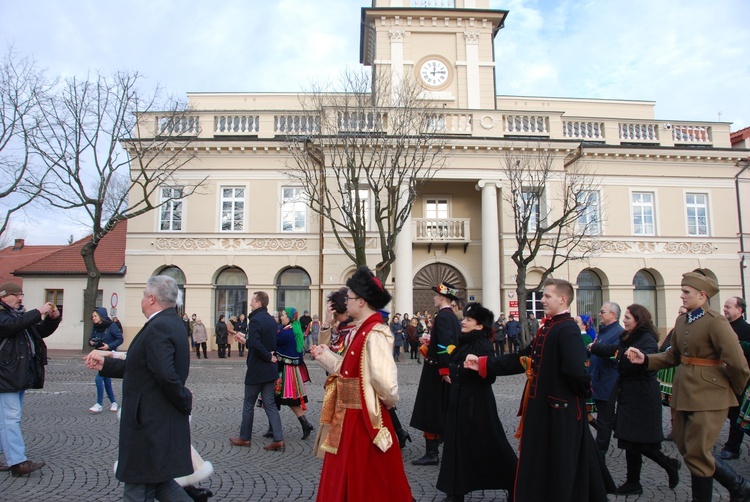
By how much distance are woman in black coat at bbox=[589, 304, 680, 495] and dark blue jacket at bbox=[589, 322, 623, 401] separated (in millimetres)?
779

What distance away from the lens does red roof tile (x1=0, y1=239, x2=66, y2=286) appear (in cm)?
4964

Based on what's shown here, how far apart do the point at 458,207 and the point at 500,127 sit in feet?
14.6

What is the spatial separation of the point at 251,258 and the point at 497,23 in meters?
17.7

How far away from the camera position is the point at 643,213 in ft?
94.3

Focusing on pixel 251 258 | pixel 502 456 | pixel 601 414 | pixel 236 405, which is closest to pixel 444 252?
pixel 251 258

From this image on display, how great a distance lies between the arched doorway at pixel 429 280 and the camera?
94.3ft

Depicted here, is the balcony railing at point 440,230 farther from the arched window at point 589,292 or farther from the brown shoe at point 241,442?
the brown shoe at point 241,442

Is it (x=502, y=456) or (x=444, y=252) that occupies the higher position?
(x=444, y=252)

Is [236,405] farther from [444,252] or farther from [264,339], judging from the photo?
[444,252]

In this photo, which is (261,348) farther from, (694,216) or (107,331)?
(694,216)

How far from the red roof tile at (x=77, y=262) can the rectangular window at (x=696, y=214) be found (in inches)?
1114

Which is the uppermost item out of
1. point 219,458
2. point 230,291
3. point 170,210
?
point 170,210

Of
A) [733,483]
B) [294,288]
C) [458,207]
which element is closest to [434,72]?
[458,207]

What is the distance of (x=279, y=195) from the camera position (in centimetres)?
2770
